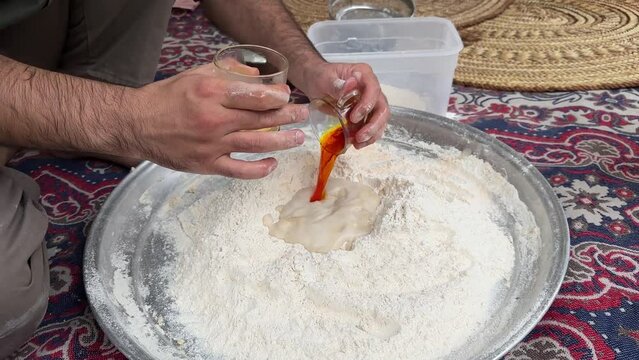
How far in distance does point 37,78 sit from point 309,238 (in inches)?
19.6

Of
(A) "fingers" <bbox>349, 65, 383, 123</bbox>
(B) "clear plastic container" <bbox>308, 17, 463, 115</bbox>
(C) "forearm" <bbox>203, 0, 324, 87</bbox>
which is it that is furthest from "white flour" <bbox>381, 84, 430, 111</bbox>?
(A) "fingers" <bbox>349, 65, 383, 123</bbox>

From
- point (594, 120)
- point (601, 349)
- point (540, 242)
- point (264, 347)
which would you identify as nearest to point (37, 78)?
point (264, 347)

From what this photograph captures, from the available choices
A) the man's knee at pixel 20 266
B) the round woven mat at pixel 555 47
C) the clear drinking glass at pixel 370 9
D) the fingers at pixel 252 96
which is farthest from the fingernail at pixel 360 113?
the clear drinking glass at pixel 370 9

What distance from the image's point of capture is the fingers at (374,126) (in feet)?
3.61

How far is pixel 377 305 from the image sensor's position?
95 cm

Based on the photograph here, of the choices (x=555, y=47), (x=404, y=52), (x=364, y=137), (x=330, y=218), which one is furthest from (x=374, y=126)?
(x=555, y=47)

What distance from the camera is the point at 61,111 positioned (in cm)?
97

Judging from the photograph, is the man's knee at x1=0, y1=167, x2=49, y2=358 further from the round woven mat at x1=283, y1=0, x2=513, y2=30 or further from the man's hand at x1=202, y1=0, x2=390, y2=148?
the round woven mat at x1=283, y1=0, x2=513, y2=30

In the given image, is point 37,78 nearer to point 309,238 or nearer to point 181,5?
point 309,238

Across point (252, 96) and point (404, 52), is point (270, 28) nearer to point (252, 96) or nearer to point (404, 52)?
point (404, 52)

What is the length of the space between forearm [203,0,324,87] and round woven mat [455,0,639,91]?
0.63 m

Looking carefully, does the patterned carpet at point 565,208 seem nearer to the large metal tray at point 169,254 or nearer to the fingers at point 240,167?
the large metal tray at point 169,254

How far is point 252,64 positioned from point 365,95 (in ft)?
0.68

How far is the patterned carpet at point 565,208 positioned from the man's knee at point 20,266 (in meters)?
0.06
